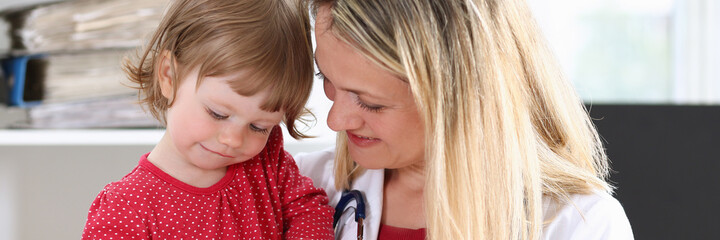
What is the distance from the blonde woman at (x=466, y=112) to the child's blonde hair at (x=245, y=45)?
60 mm

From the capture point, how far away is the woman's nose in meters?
1.24

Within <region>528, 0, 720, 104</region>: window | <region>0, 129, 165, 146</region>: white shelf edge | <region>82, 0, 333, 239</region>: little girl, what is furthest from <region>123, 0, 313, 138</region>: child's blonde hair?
<region>528, 0, 720, 104</region>: window

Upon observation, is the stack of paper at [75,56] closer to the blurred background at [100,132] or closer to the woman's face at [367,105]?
the blurred background at [100,132]

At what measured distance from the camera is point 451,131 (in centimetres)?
120

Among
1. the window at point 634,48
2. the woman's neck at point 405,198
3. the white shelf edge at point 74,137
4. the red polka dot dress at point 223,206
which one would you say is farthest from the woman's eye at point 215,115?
the window at point 634,48

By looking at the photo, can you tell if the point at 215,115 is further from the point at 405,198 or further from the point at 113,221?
the point at 405,198

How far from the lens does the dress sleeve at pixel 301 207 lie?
1.40 metres

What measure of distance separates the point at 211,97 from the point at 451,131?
0.40 m

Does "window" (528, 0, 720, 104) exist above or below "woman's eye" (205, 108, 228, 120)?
above

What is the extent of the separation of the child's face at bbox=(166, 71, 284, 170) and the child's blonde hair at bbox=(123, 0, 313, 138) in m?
0.01

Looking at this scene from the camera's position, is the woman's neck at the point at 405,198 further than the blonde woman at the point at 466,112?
Yes

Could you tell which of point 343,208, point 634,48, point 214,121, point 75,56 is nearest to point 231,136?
point 214,121

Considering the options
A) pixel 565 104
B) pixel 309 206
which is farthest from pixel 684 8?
pixel 309 206

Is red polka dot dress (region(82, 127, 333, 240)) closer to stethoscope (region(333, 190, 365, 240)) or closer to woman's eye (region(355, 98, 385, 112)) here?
stethoscope (region(333, 190, 365, 240))
